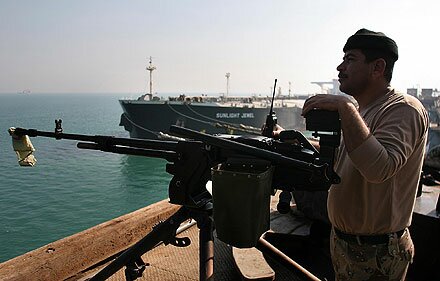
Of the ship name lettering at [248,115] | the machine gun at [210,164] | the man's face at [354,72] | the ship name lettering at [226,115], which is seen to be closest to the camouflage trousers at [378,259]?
the machine gun at [210,164]

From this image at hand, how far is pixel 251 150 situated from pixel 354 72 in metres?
0.90

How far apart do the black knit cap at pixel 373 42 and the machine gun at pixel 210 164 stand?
0.67 metres

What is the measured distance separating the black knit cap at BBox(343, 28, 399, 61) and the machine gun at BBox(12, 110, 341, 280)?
0.67 metres

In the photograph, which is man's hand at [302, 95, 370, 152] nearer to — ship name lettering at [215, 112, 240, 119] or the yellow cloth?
the yellow cloth

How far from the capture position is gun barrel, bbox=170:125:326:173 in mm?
1996

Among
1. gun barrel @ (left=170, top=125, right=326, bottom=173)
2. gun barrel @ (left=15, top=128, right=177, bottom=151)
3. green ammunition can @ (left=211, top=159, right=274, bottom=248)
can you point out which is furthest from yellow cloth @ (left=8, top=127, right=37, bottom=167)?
green ammunition can @ (left=211, top=159, right=274, bottom=248)

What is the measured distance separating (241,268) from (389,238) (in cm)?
174

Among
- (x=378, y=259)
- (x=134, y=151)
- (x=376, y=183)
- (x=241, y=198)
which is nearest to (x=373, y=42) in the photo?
(x=376, y=183)

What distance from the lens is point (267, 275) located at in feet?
11.8

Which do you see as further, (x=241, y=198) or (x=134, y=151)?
(x=134, y=151)

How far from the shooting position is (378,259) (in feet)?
7.88

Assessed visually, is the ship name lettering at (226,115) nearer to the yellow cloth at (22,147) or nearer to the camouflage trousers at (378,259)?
the yellow cloth at (22,147)

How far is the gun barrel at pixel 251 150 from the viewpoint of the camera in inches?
78.6

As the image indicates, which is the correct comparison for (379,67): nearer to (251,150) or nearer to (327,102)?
(327,102)
